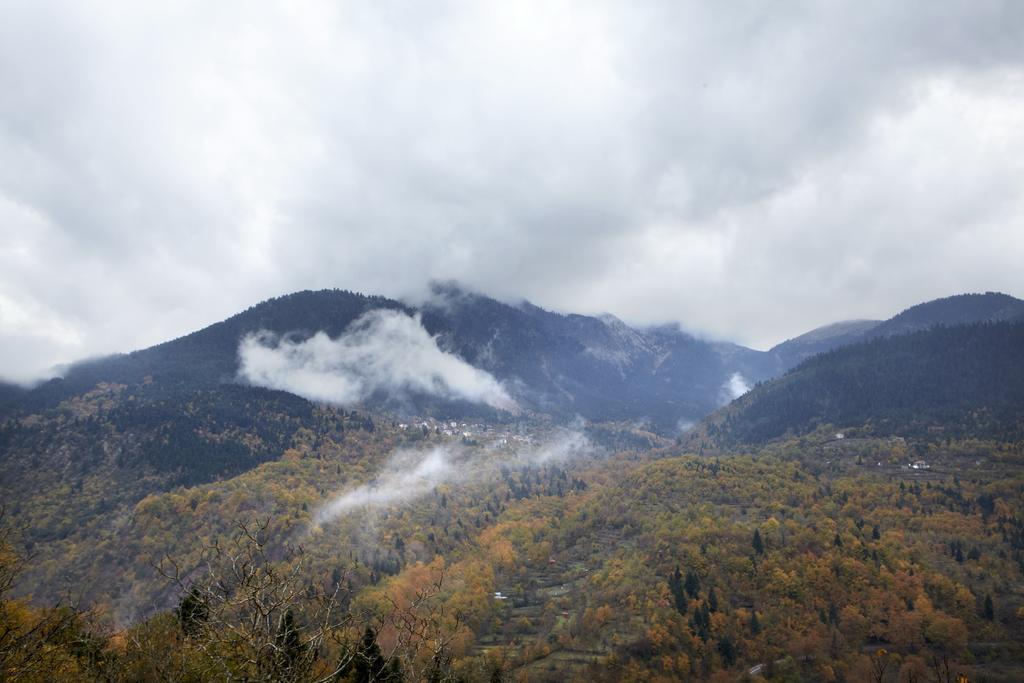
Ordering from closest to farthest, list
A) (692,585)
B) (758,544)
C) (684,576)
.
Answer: (692,585), (684,576), (758,544)

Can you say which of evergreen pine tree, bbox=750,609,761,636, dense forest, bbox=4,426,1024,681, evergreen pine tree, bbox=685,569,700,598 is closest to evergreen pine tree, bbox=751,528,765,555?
dense forest, bbox=4,426,1024,681

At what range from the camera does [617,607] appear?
137750mm

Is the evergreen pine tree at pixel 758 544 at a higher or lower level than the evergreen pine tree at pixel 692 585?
higher

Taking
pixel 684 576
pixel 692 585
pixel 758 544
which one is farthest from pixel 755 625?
pixel 758 544

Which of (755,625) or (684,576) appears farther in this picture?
(684,576)

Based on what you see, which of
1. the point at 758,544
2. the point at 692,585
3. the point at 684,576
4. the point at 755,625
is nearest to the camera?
the point at 755,625

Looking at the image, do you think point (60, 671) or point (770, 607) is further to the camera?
point (770, 607)

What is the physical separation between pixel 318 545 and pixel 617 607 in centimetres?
10067

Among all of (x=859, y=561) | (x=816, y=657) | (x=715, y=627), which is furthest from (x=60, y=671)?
(x=859, y=561)

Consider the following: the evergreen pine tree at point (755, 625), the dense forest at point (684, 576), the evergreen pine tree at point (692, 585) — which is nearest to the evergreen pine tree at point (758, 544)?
the dense forest at point (684, 576)

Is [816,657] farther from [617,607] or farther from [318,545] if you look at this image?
[318,545]

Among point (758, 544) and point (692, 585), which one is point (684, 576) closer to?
point (692, 585)

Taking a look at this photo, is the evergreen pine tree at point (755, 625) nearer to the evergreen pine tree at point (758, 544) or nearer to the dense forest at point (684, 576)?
the dense forest at point (684, 576)

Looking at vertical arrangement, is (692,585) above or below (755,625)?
above
